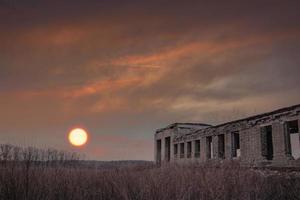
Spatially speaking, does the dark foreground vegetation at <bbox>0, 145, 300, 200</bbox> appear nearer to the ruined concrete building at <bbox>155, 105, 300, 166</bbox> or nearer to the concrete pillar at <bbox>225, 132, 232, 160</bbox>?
the ruined concrete building at <bbox>155, 105, 300, 166</bbox>

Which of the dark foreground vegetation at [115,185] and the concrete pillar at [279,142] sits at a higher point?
the concrete pillar at [279,142]

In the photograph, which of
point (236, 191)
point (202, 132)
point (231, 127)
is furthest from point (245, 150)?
point (236, 191)

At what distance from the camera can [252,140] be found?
14.8 metres

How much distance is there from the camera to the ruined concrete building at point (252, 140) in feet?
41.9

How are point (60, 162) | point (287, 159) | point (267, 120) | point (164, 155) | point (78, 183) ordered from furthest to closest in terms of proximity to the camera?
point (164, 155)
point (267, 120)
point (287, 159)
point (60, 162)
point (78, 183)

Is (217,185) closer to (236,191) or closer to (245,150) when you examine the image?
(236,191)

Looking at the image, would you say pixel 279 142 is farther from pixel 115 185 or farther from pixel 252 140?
pixel 115 185

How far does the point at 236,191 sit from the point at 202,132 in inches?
525

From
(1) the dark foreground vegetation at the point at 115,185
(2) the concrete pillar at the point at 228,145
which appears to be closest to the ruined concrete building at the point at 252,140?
(2) the concrete pillar at the point at 228,145

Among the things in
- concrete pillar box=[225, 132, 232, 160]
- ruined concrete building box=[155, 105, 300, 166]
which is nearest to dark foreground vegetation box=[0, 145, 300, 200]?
ruined concrete building box=[155, 105, 300, 166]

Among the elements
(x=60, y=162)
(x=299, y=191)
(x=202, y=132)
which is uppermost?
(x=202, y=132)

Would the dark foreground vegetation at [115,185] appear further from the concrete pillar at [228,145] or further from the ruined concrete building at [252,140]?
the concrete pillar at [228,145]

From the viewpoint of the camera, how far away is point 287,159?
12445 millimetres

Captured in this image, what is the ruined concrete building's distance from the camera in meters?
12.8
